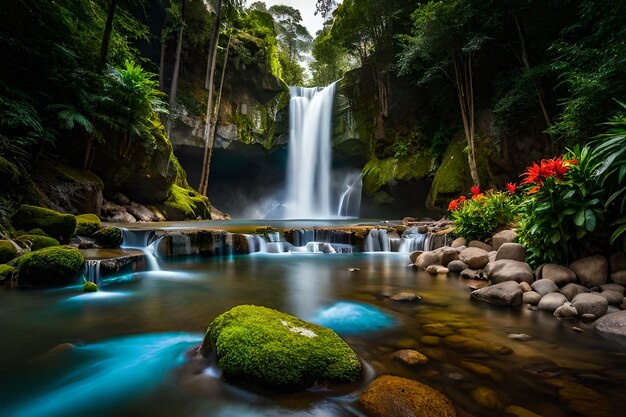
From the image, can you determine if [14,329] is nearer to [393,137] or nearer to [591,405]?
[591,405]

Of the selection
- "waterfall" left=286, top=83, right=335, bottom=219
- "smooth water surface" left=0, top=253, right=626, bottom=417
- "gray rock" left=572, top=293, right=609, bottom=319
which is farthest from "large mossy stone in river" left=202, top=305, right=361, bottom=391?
"waterfall" left=286, top=83, right=335, bottom=219

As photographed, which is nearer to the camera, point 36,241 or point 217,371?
point 217,371

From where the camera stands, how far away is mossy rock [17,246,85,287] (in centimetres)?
440

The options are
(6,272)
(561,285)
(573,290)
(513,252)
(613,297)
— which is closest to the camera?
(613,297)

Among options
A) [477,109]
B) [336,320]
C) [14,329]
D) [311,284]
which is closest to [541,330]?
[336,320]

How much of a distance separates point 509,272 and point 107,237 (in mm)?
7752

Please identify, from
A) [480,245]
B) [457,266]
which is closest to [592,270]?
[457,266]

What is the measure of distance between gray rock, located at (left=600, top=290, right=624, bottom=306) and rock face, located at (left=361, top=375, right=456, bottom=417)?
9.62 feet

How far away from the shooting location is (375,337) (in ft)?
9.60

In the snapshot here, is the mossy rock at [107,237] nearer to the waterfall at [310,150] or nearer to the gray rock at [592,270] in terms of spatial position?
the gray rock at [592,270]

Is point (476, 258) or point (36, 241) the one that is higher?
point (36, 241)

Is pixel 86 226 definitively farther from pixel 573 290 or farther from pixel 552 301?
A: pixel 573 290

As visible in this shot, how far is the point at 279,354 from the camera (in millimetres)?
1968

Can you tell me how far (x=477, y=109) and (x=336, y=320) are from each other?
15.4 m
